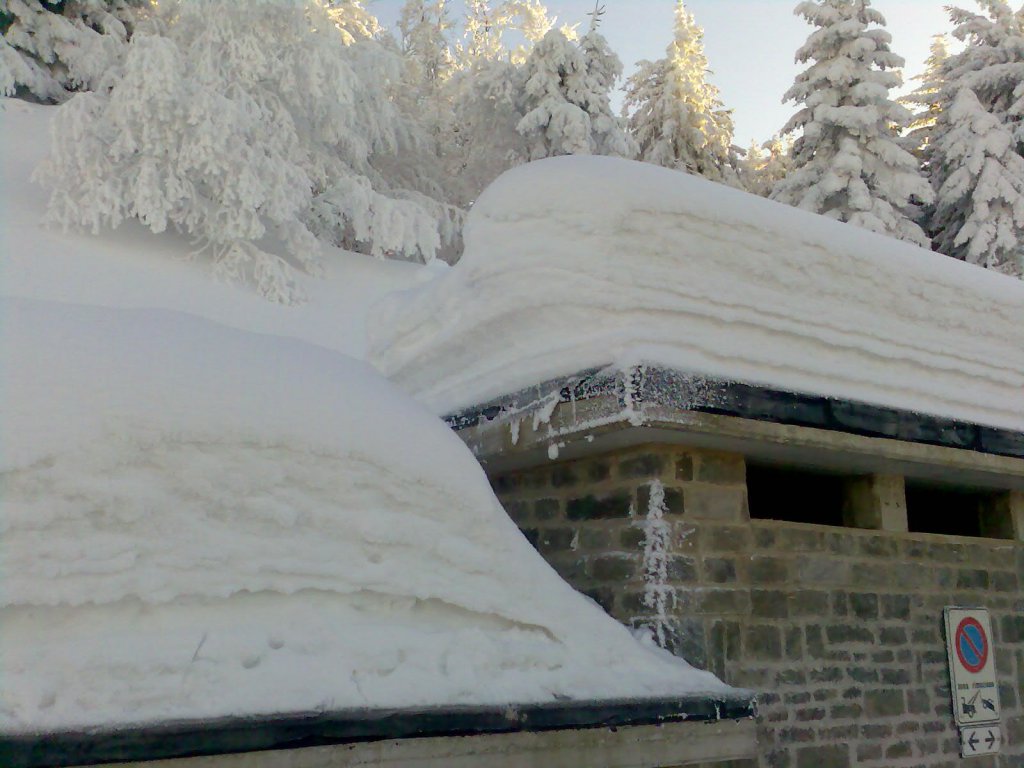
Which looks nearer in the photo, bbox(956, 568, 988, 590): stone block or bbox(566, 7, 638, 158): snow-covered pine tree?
bbox(956, 568, 988, 590): stone block

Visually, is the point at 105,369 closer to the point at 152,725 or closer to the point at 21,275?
the point at 152,725

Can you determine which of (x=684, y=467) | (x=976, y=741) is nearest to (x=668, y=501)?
(x=684, y=467)

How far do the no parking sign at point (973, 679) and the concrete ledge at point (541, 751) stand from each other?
6.94 ft

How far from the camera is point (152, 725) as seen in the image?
218 centimetres

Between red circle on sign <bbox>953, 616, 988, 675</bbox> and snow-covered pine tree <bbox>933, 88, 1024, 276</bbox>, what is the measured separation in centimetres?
1448

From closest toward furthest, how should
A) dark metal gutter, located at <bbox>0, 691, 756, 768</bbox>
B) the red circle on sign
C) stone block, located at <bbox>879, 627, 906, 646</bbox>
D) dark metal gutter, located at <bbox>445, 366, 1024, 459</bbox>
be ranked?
dark metal gutter, located at <bbox>0, 691, 756, 768</bbox> → dark metal gutter, located at <bbox>445, 366, 1024, 459</bbox> → stone block, located at <bbox>879, 627, 906, 646</bbox> → the red circle on sign

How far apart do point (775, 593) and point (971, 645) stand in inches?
63.4

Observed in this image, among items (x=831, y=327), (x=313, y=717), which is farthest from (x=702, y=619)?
(x=313, y=717)

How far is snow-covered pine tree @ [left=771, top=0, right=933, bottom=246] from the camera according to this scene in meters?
17.4

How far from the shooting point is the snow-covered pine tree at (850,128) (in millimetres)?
17375

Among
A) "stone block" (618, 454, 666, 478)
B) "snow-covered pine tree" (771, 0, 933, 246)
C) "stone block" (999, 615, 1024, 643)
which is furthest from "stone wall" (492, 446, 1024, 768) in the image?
"snow-covered pine tree" (771, 0, 933, 246)

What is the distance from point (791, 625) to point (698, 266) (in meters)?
1.76

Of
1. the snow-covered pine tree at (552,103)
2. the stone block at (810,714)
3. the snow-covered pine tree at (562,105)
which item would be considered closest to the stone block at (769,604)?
the stone block at (810,714)

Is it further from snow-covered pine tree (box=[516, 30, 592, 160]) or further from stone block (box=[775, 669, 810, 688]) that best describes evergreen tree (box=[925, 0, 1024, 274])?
stone block (box=[775, 669, 810, 688])
